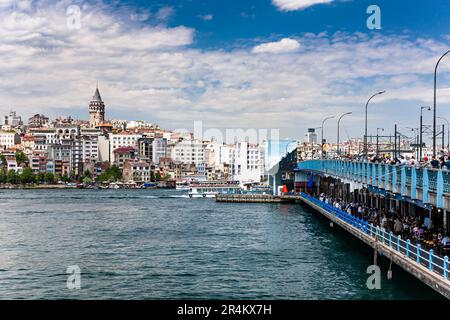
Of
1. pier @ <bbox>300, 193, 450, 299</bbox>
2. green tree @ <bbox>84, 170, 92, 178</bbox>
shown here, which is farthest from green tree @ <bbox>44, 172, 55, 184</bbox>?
pier @ <bbox>300, 193, 450, 299</bbox>

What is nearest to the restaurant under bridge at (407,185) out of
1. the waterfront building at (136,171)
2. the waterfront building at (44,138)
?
the waterfront building at (136,171)

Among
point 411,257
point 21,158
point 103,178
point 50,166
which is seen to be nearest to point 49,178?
point 50,166

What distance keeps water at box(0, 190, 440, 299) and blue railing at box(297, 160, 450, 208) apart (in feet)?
11.2

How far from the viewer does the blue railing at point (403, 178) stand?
20.1 m

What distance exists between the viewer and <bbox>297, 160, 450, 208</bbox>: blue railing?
20.1 metres

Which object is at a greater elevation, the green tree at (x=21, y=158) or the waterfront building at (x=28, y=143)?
the waterfront building at (x=28, y=143)

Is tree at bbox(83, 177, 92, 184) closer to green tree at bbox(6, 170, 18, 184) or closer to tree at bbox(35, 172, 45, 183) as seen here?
tree at bbox(35, 172, 45, 183)

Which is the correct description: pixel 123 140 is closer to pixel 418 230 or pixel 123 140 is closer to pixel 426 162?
pixel 426 162

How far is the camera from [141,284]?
2497cm

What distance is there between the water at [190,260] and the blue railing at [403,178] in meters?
3.42

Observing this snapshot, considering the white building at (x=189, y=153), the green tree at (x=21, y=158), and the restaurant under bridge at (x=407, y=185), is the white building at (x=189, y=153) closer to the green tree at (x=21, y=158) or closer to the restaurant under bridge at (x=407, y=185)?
the green tree at (x=21, y=158)
